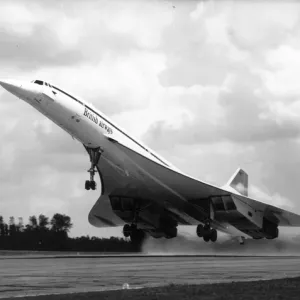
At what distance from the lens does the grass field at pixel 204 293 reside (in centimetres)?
963

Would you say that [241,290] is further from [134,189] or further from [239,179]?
[239,179]

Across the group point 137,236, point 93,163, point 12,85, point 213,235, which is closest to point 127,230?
point 137,236

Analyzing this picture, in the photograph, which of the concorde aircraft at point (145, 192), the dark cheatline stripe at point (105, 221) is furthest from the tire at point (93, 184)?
the dark cheatline stripe at point (105, 221)

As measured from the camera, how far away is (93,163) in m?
28.1

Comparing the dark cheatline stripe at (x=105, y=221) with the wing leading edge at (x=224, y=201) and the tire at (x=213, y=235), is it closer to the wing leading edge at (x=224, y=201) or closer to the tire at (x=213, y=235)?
the wing leading edge at (x=224, y=201)

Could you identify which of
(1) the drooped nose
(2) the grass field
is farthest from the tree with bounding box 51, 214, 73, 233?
(2) the grass field

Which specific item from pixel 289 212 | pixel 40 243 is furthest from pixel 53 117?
pixel 40 243

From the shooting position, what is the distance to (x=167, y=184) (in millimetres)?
32625

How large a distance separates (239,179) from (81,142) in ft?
50.3

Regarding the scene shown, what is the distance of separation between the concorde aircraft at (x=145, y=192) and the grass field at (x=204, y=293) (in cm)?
1490

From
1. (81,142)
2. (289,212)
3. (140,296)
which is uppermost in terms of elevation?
(81,142)

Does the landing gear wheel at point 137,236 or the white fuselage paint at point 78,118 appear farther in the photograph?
the landing gear wheel at point 137,236

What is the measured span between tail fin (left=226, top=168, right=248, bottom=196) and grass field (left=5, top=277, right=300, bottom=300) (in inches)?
1097

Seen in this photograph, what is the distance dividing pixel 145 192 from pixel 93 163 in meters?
6.17
